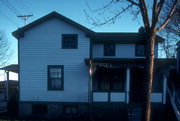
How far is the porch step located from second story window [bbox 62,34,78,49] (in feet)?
21.4

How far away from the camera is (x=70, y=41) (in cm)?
1182

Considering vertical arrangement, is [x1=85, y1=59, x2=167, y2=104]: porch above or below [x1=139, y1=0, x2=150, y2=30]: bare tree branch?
below

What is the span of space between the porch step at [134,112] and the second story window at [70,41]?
6.51m

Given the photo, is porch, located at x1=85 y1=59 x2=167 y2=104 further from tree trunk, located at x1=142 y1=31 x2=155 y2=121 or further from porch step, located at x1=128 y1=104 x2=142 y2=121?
tree trunk, located at x1=142 y1=31 x2=155 y2=121

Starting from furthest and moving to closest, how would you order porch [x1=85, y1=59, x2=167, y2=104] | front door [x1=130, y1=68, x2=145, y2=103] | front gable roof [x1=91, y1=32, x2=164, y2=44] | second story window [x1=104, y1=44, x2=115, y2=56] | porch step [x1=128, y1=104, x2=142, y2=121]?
second story window [x1=104, y1=44, x2=115, y2=56], front door [x1=130, y1=68, x2=145, y2=103], front gable roof [x1=91, y1=32, x2=164, y2=44], porch [x1=85, y1=59, x2=167, y2=104], porch step [x1=128, y1=104, x2=142, y2=121]

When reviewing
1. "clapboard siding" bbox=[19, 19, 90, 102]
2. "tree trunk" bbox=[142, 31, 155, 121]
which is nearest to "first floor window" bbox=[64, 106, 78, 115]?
"clapboard siding" bbox=[19, 19, 90, 102]

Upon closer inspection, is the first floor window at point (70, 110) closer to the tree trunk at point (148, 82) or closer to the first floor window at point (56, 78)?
the first floor window at point (56, 78)

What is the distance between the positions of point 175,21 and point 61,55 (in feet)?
44.3

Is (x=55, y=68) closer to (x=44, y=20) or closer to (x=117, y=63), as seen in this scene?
(x=44, y=20)

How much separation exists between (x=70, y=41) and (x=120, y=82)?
19.6 feet

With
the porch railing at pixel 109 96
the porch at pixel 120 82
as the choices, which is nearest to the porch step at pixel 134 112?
the porch at pixel 120 82

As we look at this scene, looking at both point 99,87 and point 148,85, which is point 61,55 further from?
point 148,85

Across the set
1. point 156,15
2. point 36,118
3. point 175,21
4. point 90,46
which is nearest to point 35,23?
point 90,46

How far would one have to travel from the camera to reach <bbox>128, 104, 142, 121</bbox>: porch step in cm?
1020
